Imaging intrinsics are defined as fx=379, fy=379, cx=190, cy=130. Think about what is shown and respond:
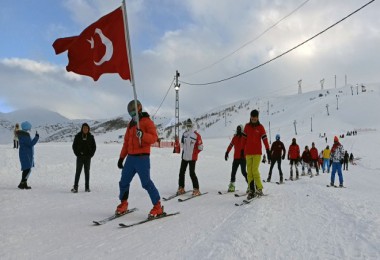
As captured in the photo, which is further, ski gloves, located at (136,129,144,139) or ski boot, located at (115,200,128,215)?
ski boot, located at (115,200,128,215)

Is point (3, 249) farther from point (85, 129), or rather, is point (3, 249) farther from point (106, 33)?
point (85, 129)

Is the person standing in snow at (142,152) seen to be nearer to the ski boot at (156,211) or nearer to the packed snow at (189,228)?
the ski boot at (156,211)

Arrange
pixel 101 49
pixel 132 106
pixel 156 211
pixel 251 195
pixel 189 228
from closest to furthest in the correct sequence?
pixel 189 228, pixel 156 211, pixel 132 106, pixel 101 49, pixel 251 195

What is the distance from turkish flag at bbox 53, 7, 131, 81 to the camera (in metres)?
7.05

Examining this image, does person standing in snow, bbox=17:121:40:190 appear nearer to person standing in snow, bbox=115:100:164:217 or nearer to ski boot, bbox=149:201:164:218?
person standing in snow, bbox=115:100:164:217

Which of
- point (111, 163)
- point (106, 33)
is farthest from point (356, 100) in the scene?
point (106, 33)

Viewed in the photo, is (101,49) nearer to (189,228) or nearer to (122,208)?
(122,208)

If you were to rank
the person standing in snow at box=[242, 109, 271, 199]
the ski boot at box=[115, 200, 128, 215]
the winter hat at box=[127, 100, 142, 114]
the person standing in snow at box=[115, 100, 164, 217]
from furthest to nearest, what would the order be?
the person standing in snow at box=[242, 109, 271, 199]
the ski boot at box=[115, 200, 128, 215]
the winter hat at box=[127, 100, 142, 114]
the person standing in snow at box=[115, 100, 164, 217]

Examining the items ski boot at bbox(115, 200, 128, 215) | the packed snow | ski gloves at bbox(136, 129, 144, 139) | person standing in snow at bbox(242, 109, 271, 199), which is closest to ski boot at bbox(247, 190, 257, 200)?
person standing in snow at bbox(242, 109, 271, 199)

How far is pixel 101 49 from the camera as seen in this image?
23.4 feet

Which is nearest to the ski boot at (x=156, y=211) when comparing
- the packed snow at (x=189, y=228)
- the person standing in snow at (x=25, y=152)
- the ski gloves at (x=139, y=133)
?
the packed snow at (x=189, y=228)

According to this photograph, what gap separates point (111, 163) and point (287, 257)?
1461 cm

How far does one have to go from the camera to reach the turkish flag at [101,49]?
705 cm

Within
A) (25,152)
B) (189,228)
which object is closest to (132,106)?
(189,228)
